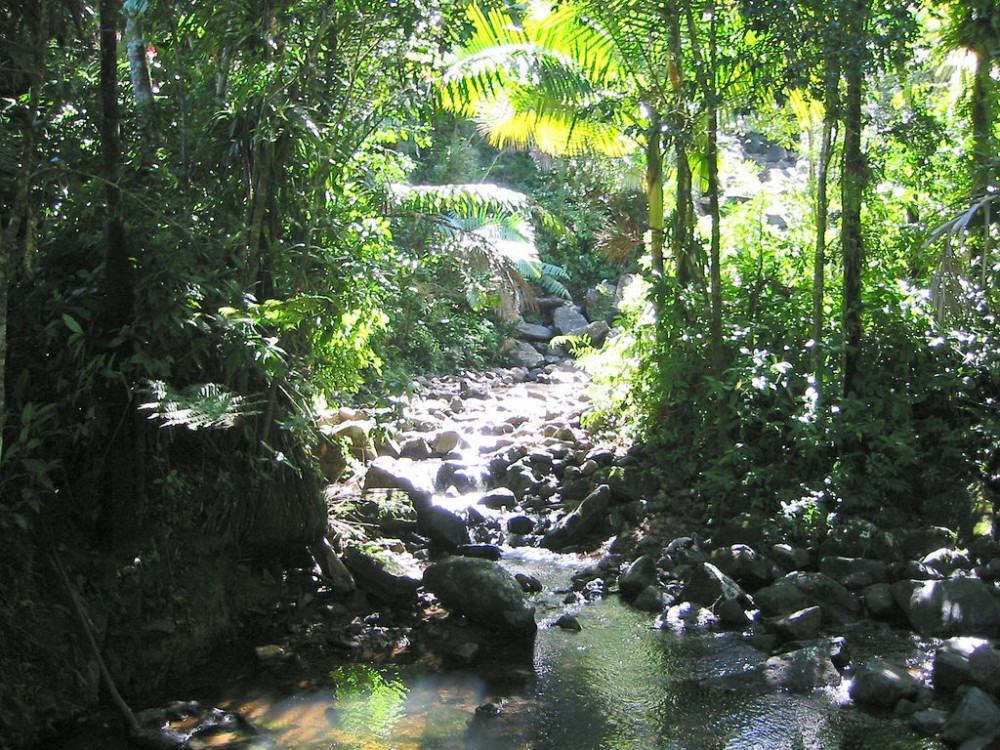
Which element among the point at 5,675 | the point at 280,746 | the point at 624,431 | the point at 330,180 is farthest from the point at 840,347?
the point at 5,675

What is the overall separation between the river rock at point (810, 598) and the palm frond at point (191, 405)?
3679 millimetres

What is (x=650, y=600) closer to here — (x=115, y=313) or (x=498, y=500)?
(x=498, y=500)

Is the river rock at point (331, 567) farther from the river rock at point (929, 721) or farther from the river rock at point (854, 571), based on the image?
the river rock at point (929, 721)

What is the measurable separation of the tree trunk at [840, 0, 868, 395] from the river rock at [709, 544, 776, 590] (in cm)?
167

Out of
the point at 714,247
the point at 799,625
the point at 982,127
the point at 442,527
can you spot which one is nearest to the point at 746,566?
the point at 799,625

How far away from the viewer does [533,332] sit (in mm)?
19797

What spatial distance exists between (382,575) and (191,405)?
2.33m

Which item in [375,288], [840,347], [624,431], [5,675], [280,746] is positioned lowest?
[280,746]

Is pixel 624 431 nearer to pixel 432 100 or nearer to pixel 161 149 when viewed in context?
pixel 432 100

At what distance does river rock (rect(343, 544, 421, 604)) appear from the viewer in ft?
20.8

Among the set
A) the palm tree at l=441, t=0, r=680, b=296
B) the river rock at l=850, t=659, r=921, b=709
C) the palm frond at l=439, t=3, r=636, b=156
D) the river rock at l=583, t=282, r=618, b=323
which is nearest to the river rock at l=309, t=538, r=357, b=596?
the river rock at l=850, t=659, r=921, b=709

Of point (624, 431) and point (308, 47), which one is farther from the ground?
point (308, 47)

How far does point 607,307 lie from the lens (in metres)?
20.6

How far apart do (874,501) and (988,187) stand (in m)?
2.39
